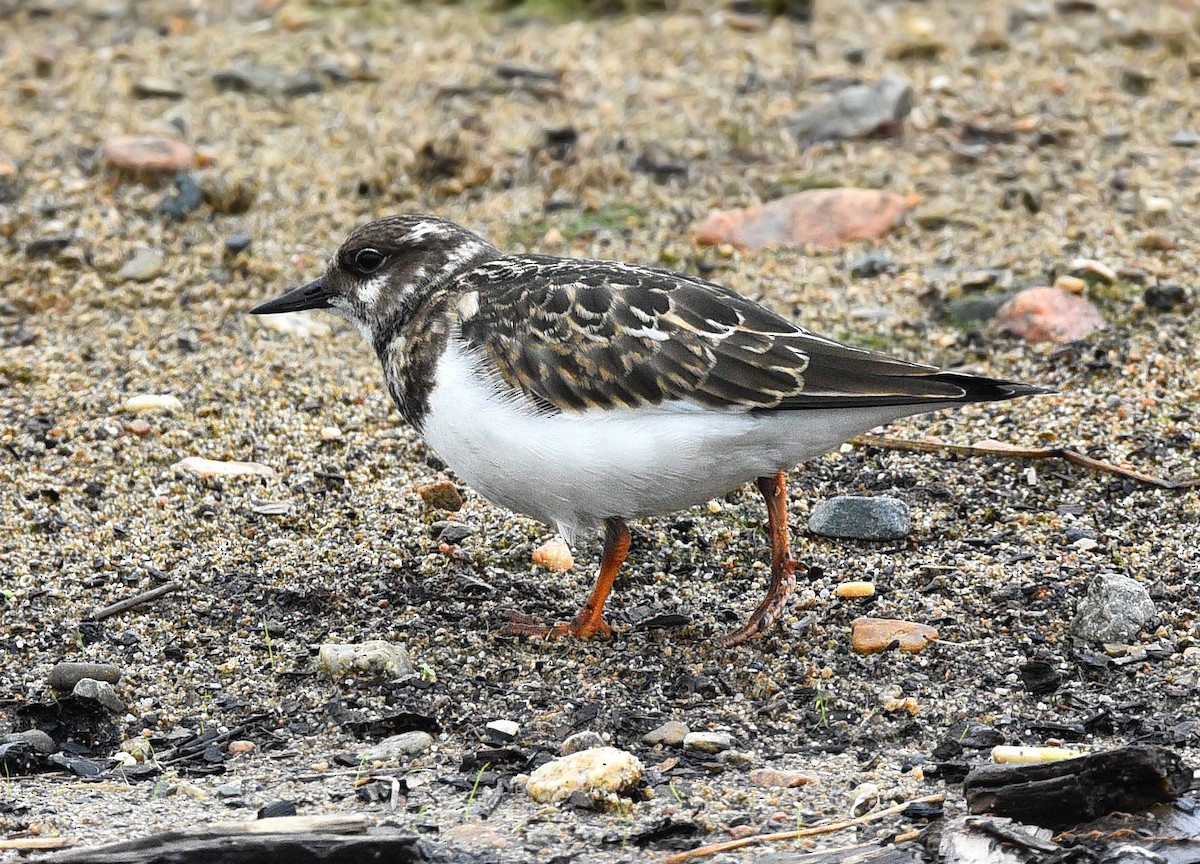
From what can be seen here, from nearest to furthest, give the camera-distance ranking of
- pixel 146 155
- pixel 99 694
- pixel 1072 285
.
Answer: pixel 99 694 < pixel 1072 285 < pixel 146 155

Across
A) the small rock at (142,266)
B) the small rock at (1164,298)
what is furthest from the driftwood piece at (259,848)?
the small rock at (1164,298)

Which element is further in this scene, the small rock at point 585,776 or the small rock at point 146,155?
the small rock at point 146,155

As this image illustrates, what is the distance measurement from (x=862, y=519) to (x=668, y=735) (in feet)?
4.15

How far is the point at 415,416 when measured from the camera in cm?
466

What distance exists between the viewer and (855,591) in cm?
470

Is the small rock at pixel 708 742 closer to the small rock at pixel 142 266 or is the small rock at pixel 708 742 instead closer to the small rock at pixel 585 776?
the small rock at pixel 585 776

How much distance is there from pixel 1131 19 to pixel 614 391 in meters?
6.10

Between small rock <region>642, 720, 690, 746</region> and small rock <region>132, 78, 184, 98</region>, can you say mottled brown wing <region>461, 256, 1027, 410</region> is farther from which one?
small rock <region>132, 78, 184, 98</region>

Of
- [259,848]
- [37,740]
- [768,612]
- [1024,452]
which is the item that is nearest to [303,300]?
[37,740]

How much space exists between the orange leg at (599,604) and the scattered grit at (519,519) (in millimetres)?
102

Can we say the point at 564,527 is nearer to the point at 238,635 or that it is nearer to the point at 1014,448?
the point at 238,635

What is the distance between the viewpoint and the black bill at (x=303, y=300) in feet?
17.0

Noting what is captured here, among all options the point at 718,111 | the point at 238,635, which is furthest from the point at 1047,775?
the point at 718,111

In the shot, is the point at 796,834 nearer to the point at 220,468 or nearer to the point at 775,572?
the point at 775,572
